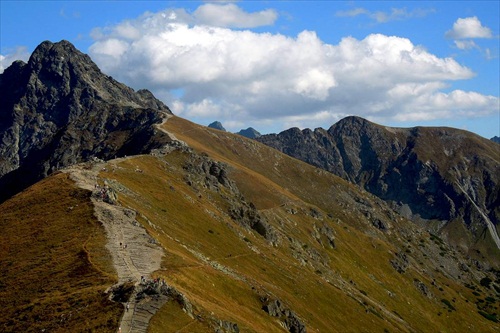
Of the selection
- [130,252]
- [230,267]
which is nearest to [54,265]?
[130,252]

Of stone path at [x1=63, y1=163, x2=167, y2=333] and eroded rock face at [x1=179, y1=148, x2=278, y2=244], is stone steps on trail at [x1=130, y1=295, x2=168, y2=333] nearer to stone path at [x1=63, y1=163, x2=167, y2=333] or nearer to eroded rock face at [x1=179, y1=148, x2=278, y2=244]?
stone path at [x1=63, y1=163, x2=167, y2=333]

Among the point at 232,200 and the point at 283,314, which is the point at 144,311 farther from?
the point at 232,200

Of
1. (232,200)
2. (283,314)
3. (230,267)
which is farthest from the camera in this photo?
(232,200)

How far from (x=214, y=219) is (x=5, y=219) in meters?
61.0

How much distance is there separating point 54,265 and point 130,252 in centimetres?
1077

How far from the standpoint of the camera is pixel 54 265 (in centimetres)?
6838

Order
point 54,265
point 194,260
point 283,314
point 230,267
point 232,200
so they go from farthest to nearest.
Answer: point 232,200, point 230,267, point 283,314, point 194,260, point 54,265

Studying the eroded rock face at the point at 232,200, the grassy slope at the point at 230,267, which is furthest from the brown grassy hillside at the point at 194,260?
the eroded rock face at the point at 232,200

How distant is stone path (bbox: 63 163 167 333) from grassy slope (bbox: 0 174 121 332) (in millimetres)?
1370

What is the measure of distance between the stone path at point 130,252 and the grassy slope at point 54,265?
53.9 inches

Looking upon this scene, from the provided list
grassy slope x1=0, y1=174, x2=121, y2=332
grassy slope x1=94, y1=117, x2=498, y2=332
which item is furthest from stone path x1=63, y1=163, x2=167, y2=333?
grassy slope x1=94, y1=117, x2=498, y2=332

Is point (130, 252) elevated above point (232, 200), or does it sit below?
below

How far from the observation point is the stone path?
51331mm

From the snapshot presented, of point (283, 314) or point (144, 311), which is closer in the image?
point (144, 311)
